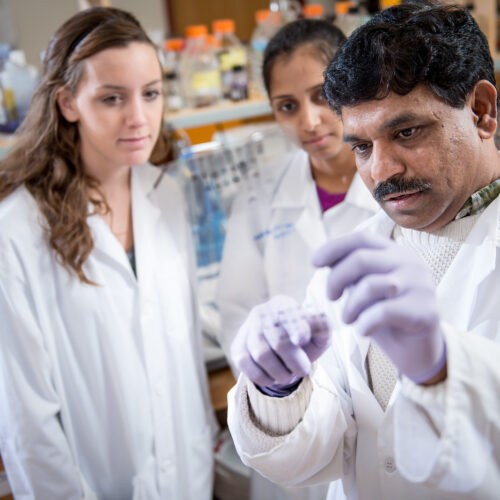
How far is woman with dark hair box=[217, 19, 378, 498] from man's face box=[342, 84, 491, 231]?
60 centimetres

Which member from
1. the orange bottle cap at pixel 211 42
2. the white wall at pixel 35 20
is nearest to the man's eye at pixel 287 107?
the orange bottle cap at pixel 211 42

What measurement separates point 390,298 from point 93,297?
3.34 feet

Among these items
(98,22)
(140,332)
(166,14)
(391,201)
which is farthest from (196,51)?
(166,14)

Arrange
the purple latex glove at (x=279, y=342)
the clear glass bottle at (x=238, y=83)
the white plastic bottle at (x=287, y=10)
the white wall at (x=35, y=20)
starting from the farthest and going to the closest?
the white wall at (x=35, y=20)
the white plastic bottle at (x=287, y=10)
the clear glass bottle at (x=238, y=83)
the purple latex glove at (x=279, y=342)

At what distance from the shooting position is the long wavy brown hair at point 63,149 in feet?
4.67

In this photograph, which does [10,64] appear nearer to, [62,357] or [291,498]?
[62,357]

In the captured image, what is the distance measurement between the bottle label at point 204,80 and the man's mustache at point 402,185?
119 cm

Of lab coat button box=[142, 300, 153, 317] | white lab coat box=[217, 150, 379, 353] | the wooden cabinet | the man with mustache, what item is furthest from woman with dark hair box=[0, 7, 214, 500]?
the wooden cabinet

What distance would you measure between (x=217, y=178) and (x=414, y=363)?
144 centimetres

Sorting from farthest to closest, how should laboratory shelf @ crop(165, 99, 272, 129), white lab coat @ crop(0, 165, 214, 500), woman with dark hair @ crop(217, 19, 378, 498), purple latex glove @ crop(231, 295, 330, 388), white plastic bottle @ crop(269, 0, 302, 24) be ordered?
white plastic bottle @ crop(269, 0, 302, 24) < laboratory shelf @ crop(165, 99, 272, 129) < woman with dark hair @ crop(217, 19, 378, 498) < white lab coat @ crop(0, 165, 214, 500) < purple latex glove @ crop(231, 295, 330, 388)

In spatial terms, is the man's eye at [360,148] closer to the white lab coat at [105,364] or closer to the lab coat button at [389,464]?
the lab coat button at [389,464]

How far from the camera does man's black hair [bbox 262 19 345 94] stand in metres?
1.48

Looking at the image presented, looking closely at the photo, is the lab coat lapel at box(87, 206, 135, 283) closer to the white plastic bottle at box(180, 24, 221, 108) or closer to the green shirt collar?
the white plastic bottle at box(180, 24, 221, 108)

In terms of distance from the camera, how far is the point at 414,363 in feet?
2.23
